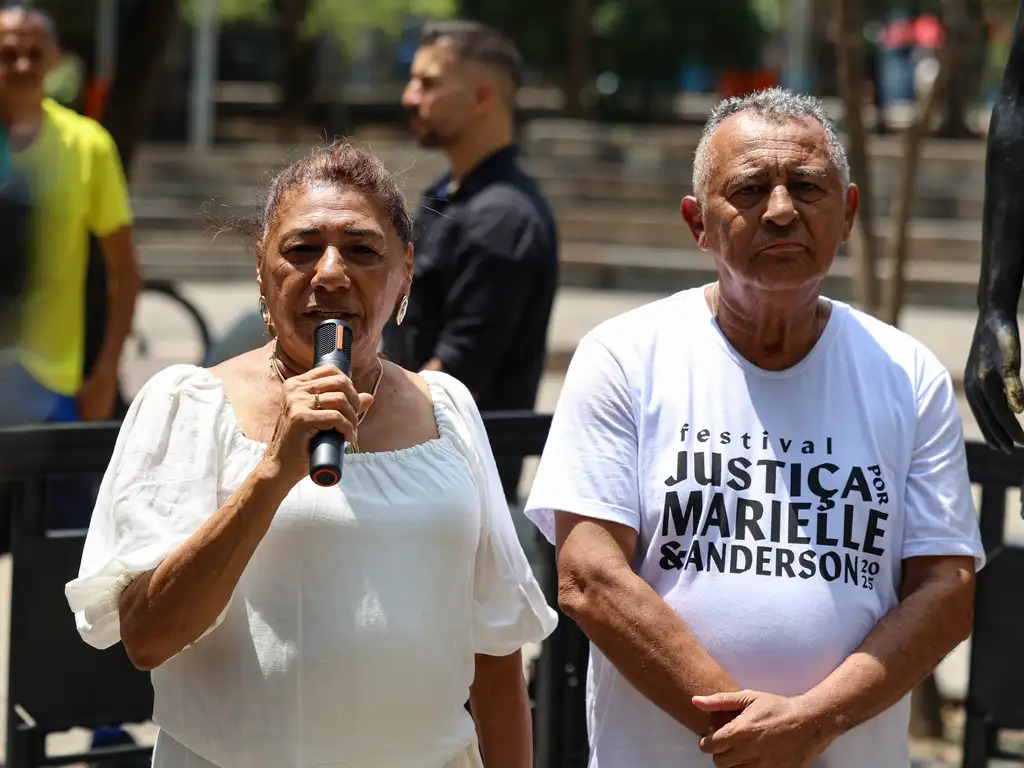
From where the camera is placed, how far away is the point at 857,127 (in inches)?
246

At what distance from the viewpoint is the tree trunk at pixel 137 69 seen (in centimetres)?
874

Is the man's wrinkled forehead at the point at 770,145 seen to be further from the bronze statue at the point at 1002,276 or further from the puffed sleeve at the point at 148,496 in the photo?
the puffed sleeve at the point at 148,496

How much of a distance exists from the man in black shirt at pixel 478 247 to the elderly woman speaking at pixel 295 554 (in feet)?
6.55

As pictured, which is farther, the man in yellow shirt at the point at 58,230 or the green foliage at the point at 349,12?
the green foliage at the point at 349,12

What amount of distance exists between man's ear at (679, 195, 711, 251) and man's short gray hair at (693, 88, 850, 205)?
0.08 feet

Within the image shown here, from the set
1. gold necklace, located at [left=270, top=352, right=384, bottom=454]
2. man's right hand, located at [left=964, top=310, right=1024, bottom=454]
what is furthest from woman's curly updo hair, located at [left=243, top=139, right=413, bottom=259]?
man's right hand, located at [left=964, top=310, right=1024, bottom=454]

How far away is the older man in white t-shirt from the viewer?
9.23 feet

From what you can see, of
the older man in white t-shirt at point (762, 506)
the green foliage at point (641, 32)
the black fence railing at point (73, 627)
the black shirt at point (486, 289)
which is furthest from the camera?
the green foliage at point (641, 32)

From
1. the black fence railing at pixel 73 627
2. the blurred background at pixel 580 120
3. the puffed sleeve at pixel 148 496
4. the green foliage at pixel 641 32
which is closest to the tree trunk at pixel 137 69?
the blurred background at pixel 580 120

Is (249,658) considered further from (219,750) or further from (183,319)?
(183,319)

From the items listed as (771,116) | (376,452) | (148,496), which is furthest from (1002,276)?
(148,496)

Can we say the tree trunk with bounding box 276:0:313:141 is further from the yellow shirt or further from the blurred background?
the yellow shirt

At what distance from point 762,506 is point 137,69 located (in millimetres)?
6563

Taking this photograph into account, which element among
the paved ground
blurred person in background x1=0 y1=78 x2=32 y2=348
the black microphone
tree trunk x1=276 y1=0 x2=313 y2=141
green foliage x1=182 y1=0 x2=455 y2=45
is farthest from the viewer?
green foliage x1=182 y1=0 x2=455 y2=45
